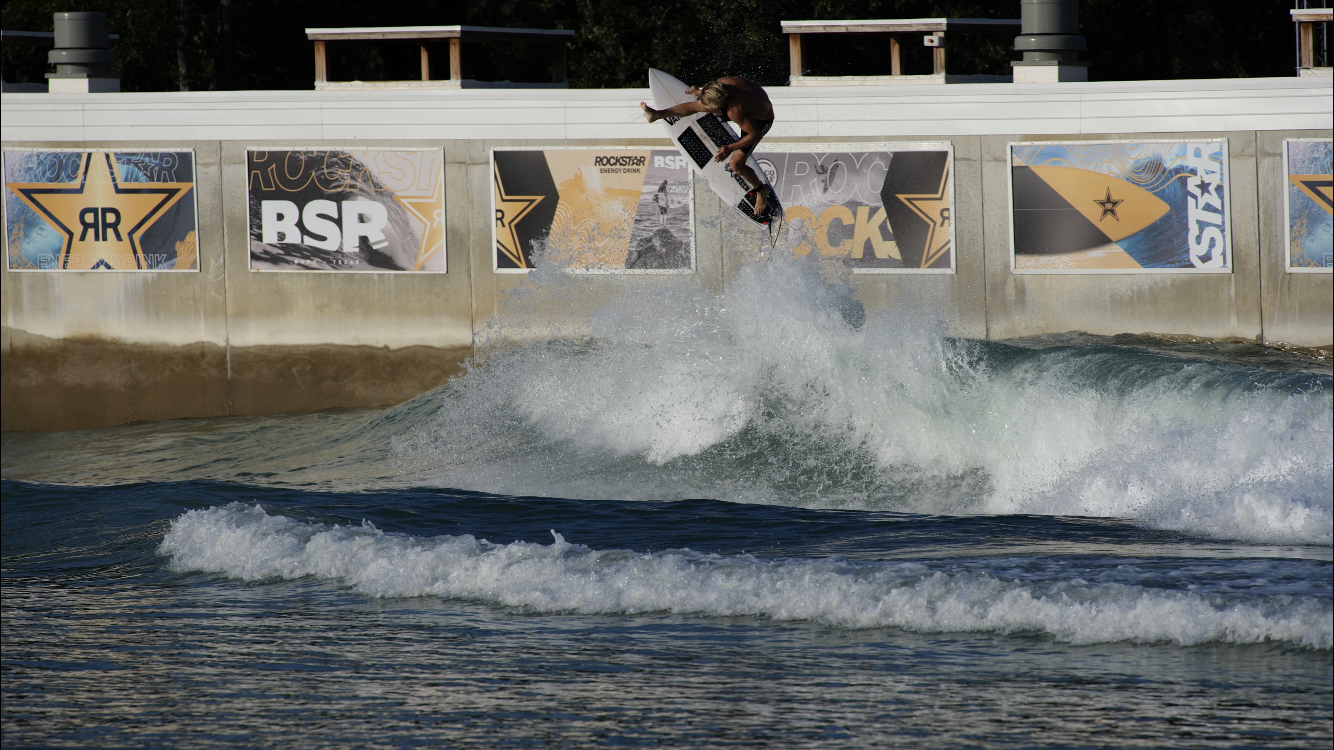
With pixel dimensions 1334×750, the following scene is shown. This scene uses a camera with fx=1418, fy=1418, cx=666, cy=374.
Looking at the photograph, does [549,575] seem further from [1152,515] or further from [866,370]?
[866,370]

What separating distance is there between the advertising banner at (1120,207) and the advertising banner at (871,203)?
90 cm

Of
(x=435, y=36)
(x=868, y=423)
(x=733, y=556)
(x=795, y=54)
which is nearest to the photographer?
(x=733, y=556)

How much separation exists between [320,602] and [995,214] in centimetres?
1076

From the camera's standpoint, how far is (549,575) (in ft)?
28.5

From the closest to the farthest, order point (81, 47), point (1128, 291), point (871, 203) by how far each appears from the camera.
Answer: point (1128, 291)
point (871, 203)
point (81, 47)

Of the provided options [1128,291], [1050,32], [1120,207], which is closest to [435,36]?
[1050,32]

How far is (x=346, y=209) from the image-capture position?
1842 centimetres

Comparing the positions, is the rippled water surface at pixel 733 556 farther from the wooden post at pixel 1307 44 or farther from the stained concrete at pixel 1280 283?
Answer: the wooden post at pixel 1307 44

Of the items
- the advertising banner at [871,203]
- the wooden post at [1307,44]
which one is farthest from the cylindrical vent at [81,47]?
the wooden post at [1307,44]

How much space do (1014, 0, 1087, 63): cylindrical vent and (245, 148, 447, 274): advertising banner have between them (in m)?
7.46

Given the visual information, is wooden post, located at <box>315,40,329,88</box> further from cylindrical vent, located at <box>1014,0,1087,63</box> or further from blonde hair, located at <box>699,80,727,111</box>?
cylindrical vent, located at <box>1014,0,1087,63</box>

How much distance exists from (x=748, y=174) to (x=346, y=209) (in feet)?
18.9

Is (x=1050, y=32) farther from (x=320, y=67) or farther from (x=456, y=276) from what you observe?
(x=320, y=67)

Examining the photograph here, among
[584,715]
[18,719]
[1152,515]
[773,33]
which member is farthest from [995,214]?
[18,719]
